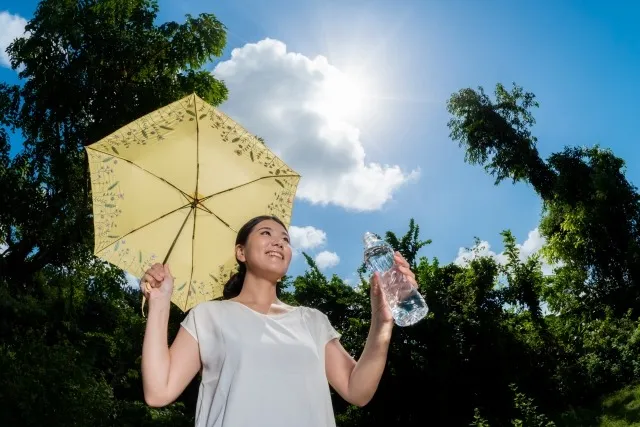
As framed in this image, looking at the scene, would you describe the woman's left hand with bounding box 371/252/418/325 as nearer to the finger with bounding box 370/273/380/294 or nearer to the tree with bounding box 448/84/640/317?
the finger with bounding box 370/273/380/294

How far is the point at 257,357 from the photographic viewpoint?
1.83 metres

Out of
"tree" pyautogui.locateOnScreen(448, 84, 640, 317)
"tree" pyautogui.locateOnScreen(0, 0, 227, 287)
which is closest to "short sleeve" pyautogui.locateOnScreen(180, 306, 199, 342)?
"tree" pyautogui.locateOnScreen(0, 0, 227, 287)

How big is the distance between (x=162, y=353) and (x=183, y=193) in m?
1.20

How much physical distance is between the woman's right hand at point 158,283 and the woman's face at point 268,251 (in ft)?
1.29

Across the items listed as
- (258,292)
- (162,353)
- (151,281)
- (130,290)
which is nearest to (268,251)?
(258,292)

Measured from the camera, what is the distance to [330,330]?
7.11 ft

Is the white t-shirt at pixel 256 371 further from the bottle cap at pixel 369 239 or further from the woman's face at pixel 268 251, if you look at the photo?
the bottle cap at pixel 369 239

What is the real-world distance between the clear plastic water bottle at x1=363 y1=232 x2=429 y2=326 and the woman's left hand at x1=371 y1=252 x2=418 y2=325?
20 mm

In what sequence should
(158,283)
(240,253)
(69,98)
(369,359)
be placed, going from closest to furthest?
(158,283) → (369,359) → (240,253) → (69,98)

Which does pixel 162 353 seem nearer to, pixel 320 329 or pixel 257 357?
pixel 257 357

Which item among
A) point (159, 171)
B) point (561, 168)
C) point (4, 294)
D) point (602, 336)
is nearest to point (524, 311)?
point (602, 336)

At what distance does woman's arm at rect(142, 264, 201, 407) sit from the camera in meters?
1.78

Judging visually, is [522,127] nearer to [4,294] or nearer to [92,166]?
[4,294]

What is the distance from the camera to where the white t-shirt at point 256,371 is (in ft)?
5.72
